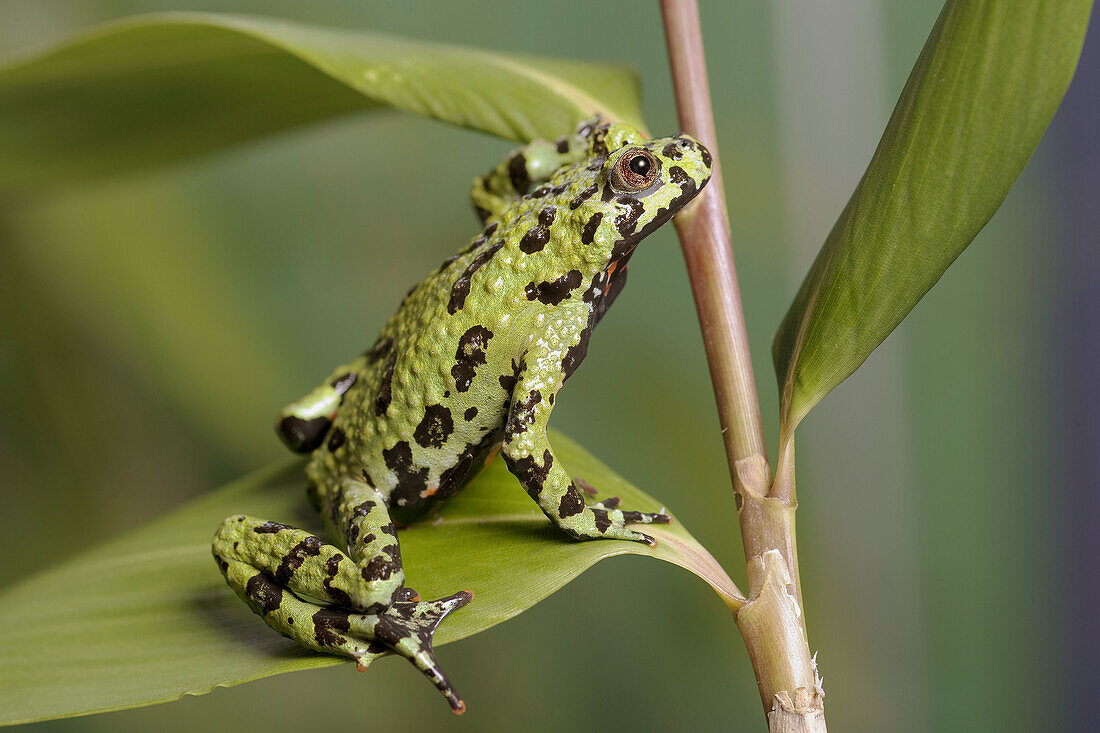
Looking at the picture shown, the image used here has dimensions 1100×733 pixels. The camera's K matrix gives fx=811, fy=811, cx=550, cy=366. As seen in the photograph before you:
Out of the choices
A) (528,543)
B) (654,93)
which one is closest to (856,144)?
(654,93)

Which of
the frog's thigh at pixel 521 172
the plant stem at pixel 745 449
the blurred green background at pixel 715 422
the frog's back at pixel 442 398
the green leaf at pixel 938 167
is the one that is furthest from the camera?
the blurred green background at pixel 715 422

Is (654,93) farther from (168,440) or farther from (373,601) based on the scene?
(373,601)

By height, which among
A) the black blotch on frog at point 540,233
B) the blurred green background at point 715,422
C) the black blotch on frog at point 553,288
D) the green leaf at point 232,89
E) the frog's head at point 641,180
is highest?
the green leaf at point 232,89

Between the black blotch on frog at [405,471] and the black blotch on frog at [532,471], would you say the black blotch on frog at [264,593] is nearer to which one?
the black blotch on frog at [405,471]

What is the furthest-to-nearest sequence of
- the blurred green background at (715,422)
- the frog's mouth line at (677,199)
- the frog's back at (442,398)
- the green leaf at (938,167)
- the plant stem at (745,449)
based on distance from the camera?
1. the blurred green background at (715,422)
2. the frog's back at (442,398)
3. the frog's mouth line at (677,199)
4. the plant stem at (745,449)
5. the green leaf at (938,167)

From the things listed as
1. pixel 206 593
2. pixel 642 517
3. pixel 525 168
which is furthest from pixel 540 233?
pixel 206 593

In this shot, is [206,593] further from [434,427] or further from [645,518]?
[645,518]

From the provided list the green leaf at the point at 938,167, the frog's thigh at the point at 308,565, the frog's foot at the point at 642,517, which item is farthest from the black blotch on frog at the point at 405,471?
the green leaf at the point at 938,167
